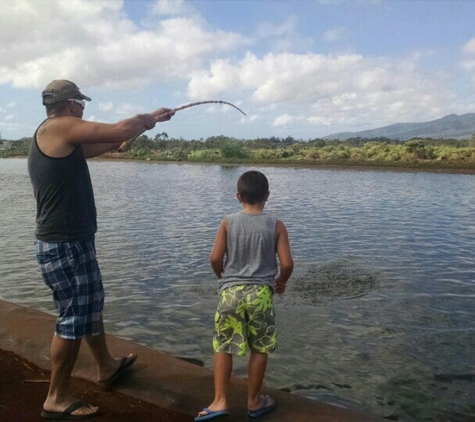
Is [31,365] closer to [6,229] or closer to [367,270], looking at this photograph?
[367,270]

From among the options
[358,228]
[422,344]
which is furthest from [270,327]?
[358,228]

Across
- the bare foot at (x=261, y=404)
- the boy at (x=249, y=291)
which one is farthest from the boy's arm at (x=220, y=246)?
the bare foot at (x=261, y=404)

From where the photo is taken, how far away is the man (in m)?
3.24

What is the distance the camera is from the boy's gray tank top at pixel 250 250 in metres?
3.31

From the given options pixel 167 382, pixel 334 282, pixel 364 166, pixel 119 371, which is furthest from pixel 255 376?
pixel 364 166

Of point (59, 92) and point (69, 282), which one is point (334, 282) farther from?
point (59, 92)

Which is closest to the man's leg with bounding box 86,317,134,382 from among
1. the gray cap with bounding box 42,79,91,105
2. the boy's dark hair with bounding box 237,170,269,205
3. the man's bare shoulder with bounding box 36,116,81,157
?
the man's bare shoulder with bounding box 36,116,81,157

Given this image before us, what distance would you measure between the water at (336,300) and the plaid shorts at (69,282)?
2178 mm

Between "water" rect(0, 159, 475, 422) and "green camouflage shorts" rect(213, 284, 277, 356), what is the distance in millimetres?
1589

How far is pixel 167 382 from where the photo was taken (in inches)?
148

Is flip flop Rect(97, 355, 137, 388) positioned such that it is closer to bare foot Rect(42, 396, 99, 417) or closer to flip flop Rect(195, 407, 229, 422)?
bare foot Rect(42, 396, 99, 417)

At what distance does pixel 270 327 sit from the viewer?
10.9 feet

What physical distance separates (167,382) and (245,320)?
0.88 meters

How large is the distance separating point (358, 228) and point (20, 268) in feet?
29.6
